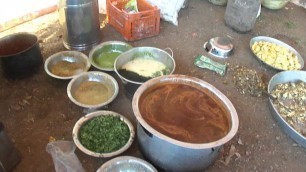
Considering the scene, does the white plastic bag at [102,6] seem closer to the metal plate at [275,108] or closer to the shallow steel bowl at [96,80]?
the shallow steel bowl at [96,80]

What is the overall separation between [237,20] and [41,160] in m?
2.90

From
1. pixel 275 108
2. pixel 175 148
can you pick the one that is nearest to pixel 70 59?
pixel 175 148

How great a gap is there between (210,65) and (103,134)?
151 centimetres

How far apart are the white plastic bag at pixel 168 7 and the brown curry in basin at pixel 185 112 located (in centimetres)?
164

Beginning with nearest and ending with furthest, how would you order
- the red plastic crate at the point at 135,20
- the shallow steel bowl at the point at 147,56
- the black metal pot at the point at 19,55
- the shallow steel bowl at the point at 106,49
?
the black metal pot at the point at 19,55 < the shallow steel bowl at the point at 147,56 < the shallow steel bowl at the point at 106,49 < the red plastic crate at the point at 135,20

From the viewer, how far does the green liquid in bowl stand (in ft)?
10.0

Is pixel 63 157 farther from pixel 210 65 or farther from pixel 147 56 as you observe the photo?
pixel 210 65

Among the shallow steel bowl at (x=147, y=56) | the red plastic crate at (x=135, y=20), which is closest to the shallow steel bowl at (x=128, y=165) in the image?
the shallow steel bowl at (x=147, y=56)

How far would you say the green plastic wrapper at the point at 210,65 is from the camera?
3195 mm

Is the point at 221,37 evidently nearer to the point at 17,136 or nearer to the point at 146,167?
the point at 146,167

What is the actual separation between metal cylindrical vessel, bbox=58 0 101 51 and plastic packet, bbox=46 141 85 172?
1.57 m

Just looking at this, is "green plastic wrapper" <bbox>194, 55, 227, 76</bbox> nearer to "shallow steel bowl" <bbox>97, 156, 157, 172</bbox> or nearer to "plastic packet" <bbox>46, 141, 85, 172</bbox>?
"shallow steel bowl" <bbox>97, 156, 157, 172</bbox>

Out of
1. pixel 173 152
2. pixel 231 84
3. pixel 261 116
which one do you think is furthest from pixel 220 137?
pixel 231 84

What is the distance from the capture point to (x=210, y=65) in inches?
127
